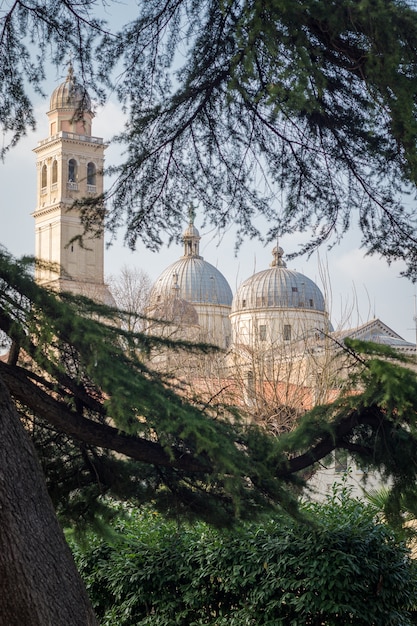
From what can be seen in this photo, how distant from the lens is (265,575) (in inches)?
283

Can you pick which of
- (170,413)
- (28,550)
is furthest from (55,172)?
(28,550)

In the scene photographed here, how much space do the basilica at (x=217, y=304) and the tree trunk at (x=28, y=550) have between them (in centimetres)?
242

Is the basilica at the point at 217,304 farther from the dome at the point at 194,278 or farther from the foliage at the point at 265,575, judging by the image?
the foliage at the point at 265,575

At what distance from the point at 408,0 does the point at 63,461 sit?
11.2 feet

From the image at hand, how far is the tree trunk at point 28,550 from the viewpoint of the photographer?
4.11 meters

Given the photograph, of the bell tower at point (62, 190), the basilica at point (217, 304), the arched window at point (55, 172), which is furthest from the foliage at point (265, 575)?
the arched window at point (55, 172)

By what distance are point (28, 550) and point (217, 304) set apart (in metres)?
33.5

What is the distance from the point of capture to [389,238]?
19.1 ft

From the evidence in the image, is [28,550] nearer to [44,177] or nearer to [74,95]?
[74,95]

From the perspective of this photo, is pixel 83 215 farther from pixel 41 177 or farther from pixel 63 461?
pixel 41 177

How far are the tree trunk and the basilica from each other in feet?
7.94

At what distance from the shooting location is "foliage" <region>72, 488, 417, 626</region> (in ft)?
22.6

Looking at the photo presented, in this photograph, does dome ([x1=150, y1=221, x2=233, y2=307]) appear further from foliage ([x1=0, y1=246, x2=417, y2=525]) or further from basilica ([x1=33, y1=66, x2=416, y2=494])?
foliage ([x1=0, y1=246, x2=417, y2=525])

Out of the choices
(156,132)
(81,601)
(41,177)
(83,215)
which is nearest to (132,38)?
(156,132)
